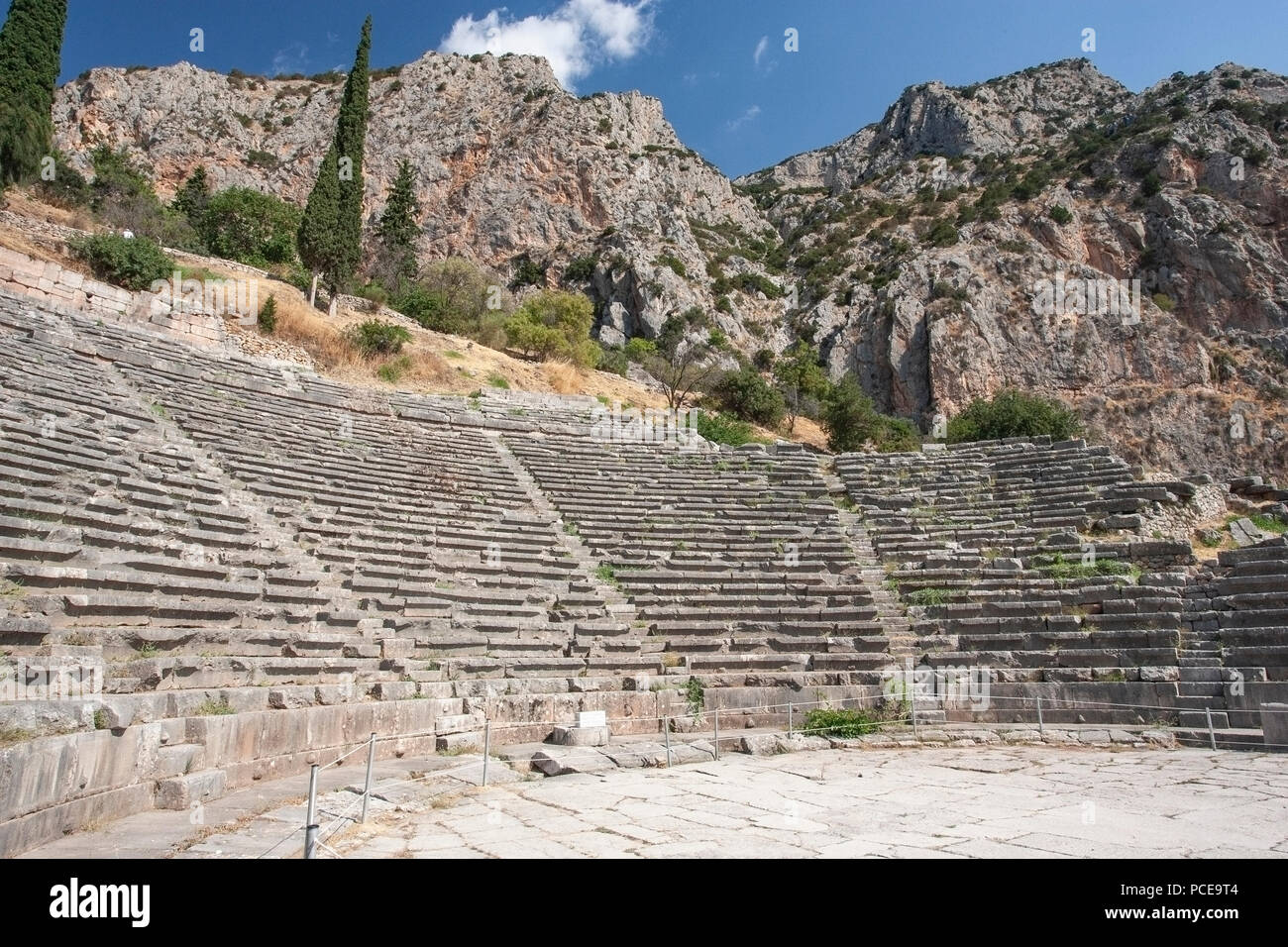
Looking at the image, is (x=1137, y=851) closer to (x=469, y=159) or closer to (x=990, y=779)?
(x=990, y=779)

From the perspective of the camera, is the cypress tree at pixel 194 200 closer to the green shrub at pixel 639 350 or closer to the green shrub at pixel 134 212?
the green shrub at pixel 134 212

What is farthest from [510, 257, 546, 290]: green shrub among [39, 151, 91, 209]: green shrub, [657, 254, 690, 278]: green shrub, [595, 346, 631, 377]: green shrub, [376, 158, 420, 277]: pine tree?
[39, 151, 91, 209]: green shrub

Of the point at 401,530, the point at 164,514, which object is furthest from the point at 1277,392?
the point at 164,514

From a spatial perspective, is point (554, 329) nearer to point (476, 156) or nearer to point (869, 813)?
point (869, 813)

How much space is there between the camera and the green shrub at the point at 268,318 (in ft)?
69.6

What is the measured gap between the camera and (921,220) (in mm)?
53875

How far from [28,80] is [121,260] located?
27.0 feet

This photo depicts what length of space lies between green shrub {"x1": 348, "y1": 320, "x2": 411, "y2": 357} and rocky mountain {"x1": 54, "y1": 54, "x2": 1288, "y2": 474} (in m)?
22.2

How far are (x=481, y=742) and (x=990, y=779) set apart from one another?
532 centimetres

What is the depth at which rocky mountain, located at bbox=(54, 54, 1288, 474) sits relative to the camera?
132ft

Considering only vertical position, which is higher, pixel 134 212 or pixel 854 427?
pixel 134 212

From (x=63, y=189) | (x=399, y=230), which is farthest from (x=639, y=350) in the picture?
(x=63, y=189)

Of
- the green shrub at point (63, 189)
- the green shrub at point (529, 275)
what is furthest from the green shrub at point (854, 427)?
the green shrub at point (63, 189)

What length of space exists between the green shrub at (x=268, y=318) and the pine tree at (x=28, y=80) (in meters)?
7.75
